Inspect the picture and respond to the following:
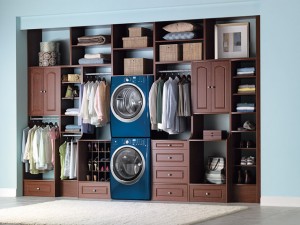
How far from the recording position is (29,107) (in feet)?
38.8

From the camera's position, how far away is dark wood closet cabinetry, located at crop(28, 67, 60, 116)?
11.7 meters

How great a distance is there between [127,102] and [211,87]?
1307 millimetres

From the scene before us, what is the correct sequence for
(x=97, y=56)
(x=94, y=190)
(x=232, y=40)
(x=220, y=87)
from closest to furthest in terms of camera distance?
1. (x=220, y=87)
2. (x=232, y=40)
3. (x=94, y=190)
4. (x=97, y=56)

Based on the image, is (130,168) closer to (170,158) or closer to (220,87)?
(170,158)

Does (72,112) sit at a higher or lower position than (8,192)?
higher

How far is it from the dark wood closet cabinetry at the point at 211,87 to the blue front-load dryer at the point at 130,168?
0.98 metres

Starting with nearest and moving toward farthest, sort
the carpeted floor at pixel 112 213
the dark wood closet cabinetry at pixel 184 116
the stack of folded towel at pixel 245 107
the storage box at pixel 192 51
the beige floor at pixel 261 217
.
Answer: the beige floor at pixel 261 217, the carpeted floor at pixel 112 213, the stack of folded towel at pixel 245 107, the dark wood closet cabinetry at pixel 184 116, the storage box at pixel 192 51

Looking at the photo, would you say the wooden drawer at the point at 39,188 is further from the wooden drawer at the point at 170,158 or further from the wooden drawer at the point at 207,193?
the wooden drawer at the point at 207,193

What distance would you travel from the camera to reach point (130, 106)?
36.5 ft

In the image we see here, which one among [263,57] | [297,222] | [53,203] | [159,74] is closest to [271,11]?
[263,57]

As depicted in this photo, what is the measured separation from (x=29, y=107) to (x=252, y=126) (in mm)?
3612

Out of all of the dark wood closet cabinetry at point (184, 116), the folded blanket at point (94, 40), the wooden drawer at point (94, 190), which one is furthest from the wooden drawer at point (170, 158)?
the folded blanket at point (94, 40)

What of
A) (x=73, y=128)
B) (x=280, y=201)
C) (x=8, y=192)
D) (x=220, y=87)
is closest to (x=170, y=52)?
(x=220, y=87)

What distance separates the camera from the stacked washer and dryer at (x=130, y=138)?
11.0 meters
